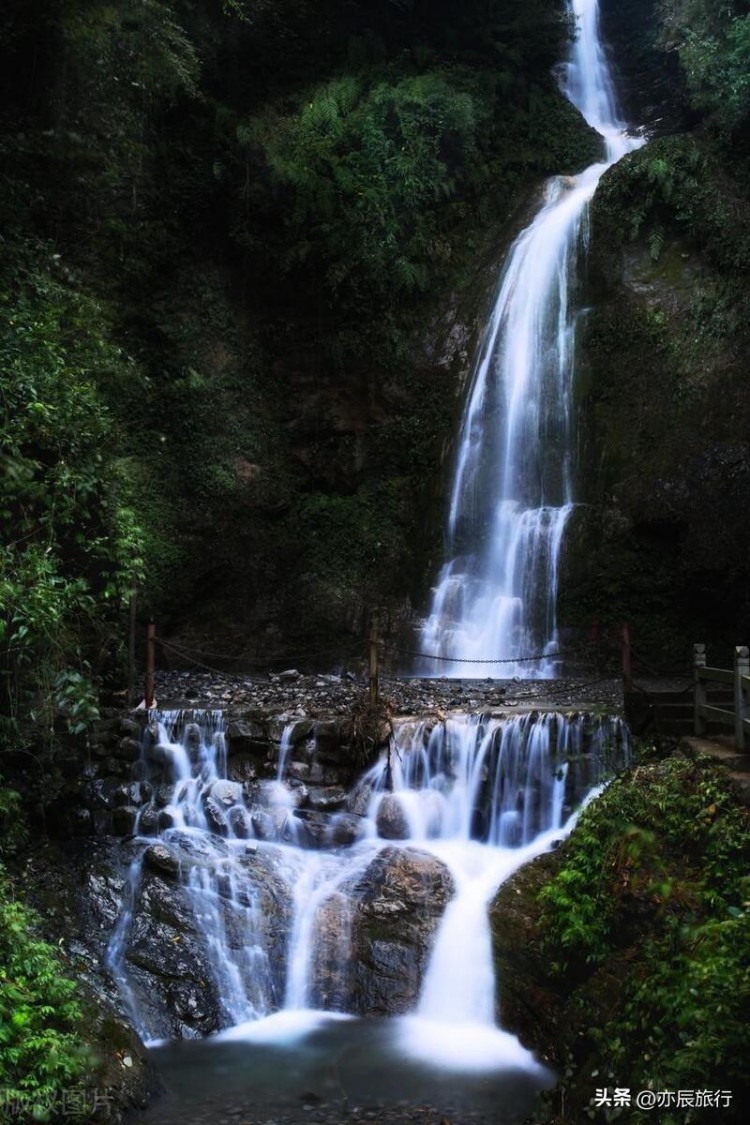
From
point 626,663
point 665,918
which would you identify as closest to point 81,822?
point 665,918

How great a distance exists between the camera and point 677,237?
14953 millimetres

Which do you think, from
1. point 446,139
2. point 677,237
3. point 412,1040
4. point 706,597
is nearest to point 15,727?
point 412,1040

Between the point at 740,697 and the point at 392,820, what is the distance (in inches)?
147

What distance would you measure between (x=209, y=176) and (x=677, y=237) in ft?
28.0

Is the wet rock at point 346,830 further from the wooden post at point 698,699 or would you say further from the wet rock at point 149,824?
the wooden post at point 698,699

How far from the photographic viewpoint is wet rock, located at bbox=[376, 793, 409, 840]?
9258 millimetres

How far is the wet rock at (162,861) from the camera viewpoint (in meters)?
8.52

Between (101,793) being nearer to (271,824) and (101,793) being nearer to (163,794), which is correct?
(163,794)

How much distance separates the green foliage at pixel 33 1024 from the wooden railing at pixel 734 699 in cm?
567

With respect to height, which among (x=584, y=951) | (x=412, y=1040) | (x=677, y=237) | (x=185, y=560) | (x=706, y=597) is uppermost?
(x=677, y=237)

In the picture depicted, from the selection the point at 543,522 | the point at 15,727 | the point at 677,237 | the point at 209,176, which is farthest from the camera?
the point at 209,176

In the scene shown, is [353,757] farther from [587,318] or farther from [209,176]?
[209,176]

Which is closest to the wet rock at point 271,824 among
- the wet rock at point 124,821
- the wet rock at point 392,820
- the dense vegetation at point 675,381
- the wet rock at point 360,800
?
the wet rock at point 360,800

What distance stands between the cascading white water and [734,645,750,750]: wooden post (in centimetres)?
507
